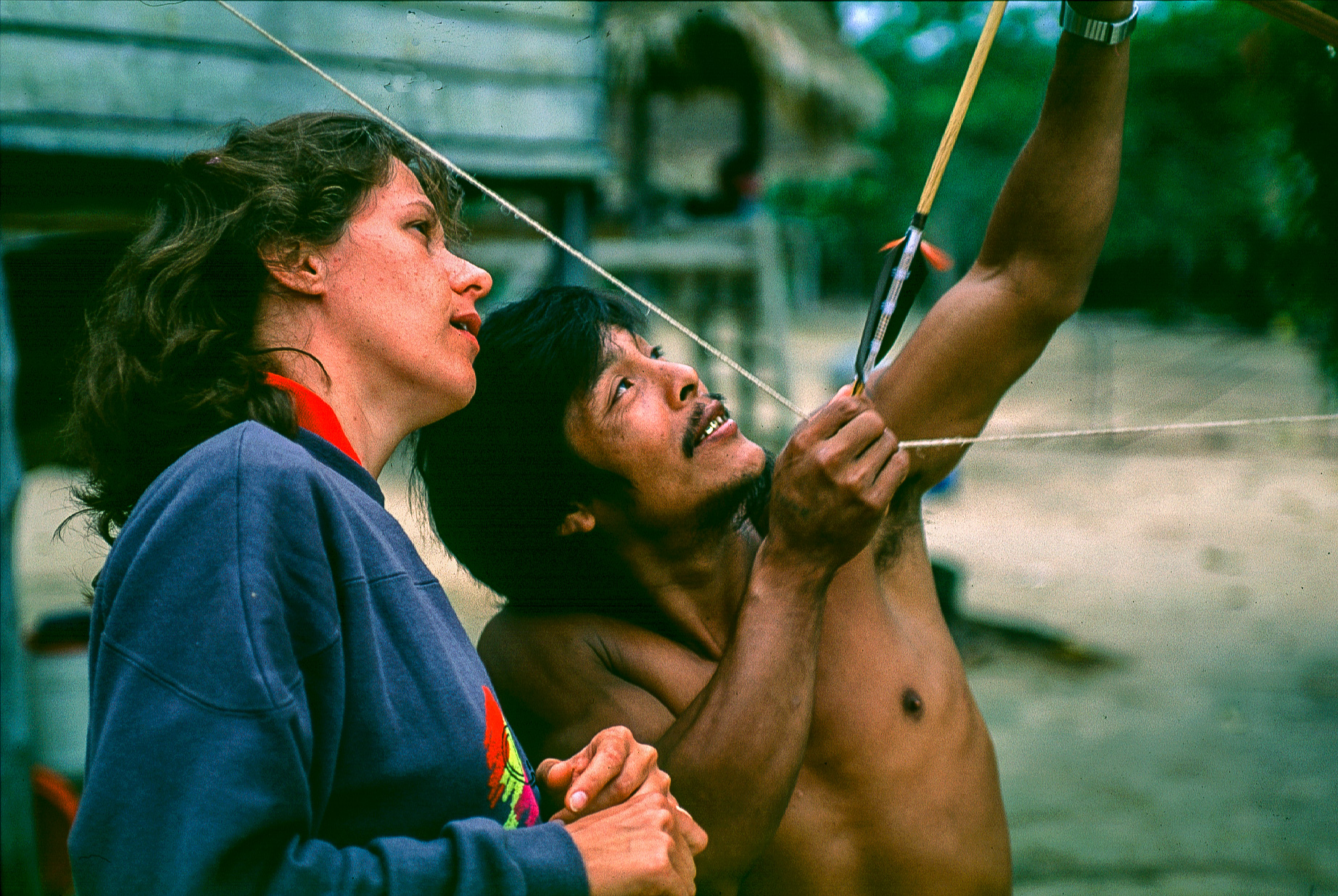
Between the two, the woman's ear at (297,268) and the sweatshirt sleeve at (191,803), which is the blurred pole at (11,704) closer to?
the woman's ear at (297,268)

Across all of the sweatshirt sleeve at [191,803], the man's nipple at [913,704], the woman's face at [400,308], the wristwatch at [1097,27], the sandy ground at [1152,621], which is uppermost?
the wristwatch at [1097,27]

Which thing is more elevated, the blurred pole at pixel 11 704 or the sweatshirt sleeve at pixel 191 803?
the sweatshirt sleeve at pixel 191 803

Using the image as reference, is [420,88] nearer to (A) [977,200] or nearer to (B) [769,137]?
(B) [769,137]

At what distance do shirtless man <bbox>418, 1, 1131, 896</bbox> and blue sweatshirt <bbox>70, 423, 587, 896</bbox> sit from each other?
46cm

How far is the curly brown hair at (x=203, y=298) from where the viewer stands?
3.31 feet

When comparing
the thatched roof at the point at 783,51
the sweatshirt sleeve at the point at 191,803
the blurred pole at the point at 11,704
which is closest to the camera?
the sweatshirt sleeve at the point at 191,803

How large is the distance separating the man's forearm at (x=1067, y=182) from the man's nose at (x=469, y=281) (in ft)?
2.57

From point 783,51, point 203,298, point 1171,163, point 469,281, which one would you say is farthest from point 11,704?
point 1171,163

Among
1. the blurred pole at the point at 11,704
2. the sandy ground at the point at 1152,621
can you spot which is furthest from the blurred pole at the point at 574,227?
the blurred pole at the point at 11,704

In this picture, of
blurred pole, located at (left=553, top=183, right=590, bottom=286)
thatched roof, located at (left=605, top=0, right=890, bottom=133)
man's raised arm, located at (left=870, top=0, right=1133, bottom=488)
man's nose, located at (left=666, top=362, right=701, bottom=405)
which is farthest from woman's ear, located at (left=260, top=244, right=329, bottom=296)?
thatched roof, located at (left=605, top=0, right=890, bottom=133)

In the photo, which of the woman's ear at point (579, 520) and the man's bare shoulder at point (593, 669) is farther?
the woman's ear at point (579, 520)

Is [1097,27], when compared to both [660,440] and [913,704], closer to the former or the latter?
[660,440]

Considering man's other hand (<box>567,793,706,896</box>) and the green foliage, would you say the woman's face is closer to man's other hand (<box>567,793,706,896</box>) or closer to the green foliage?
man's other hand (<box>567,793,706,896</box>)

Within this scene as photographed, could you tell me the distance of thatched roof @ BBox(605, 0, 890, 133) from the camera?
7.24 metres
